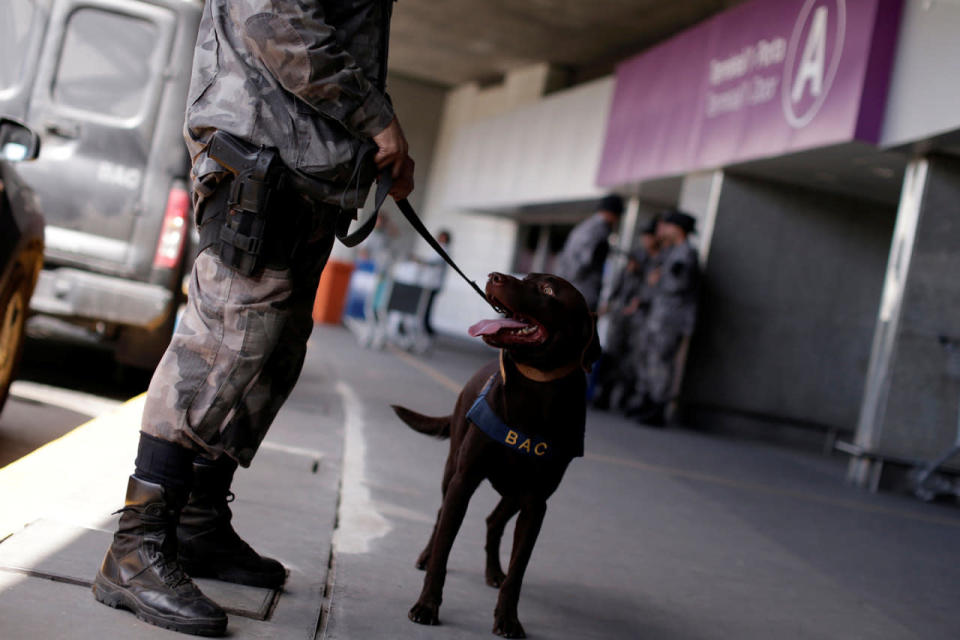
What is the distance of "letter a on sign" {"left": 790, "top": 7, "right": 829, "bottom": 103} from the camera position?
30.4 feet

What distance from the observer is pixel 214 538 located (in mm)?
2824

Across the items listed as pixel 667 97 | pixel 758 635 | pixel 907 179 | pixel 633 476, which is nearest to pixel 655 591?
pixel 758 635

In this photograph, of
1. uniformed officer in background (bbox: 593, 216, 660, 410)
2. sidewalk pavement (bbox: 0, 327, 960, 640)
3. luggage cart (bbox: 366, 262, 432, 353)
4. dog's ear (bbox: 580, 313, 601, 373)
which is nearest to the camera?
sidewalk pavement (bbox: 0, 327, 960, 640)

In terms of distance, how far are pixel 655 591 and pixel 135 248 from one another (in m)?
3.60

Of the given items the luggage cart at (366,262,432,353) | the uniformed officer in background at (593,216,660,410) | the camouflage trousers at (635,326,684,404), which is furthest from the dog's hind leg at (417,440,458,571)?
the luggage cart at (366,262,432,353)

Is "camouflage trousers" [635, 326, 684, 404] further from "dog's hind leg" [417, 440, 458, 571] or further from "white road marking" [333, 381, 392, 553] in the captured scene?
"dog's hind leg" [417, 440, 458, 571]

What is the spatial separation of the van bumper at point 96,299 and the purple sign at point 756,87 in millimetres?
5786

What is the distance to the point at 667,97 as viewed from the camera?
1291 cm

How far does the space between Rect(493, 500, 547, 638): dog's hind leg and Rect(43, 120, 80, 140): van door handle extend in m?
4.05

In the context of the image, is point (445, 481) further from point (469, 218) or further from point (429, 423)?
point (469, 218)

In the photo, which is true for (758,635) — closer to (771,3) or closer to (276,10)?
(276,10)

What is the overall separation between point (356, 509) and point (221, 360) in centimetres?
179

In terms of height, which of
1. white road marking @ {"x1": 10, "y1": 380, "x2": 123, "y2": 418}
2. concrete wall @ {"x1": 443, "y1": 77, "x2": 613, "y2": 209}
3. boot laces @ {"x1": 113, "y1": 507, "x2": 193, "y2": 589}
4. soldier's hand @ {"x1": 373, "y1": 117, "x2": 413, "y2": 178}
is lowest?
white road marking @ {"x1": 10, "y1": 380, "x2": 123, "y2": 418}

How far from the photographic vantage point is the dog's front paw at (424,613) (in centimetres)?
288
